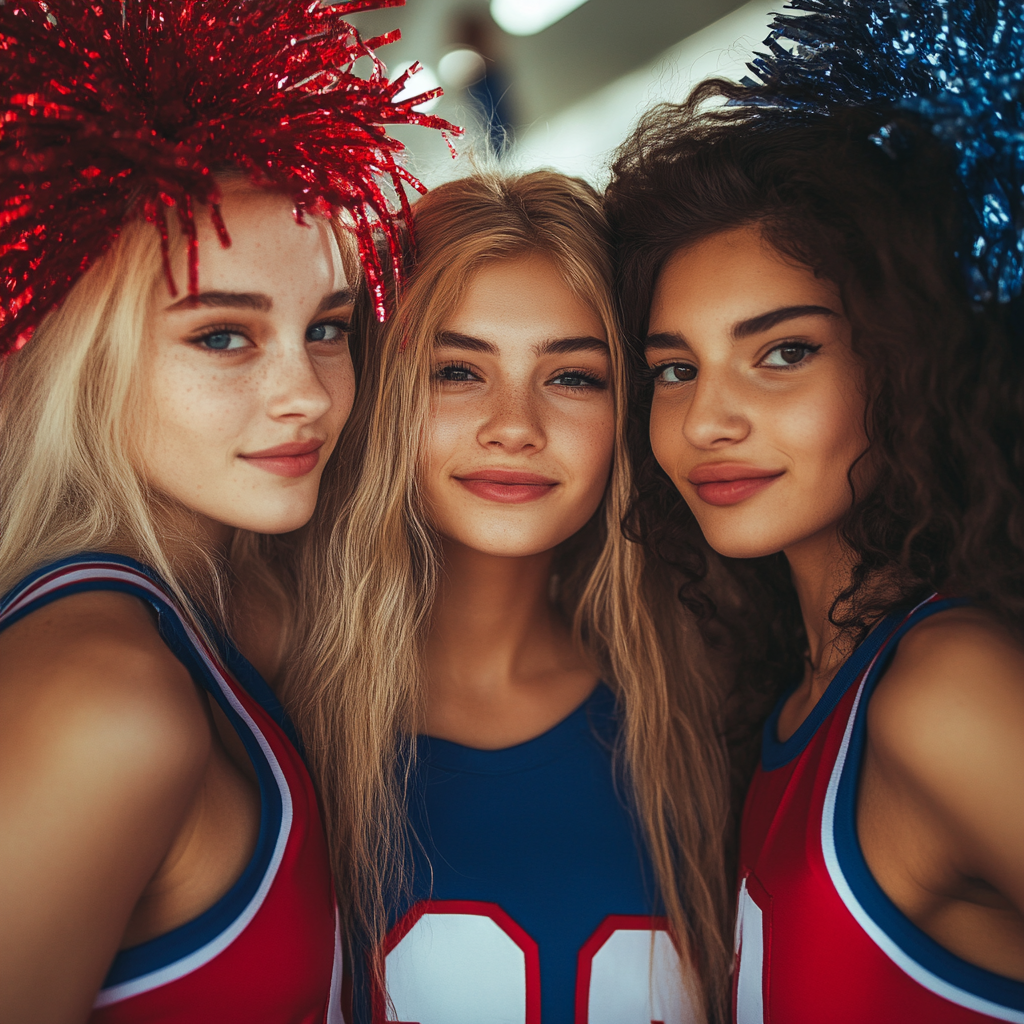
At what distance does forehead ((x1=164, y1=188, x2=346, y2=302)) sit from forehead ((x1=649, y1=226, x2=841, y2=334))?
0.57 metres

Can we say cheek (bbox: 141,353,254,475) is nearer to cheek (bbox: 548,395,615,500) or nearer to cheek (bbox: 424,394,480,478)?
cheek (bbox: 424,394,480,478)

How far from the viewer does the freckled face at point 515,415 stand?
148 centimetres

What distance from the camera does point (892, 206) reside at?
112 cm

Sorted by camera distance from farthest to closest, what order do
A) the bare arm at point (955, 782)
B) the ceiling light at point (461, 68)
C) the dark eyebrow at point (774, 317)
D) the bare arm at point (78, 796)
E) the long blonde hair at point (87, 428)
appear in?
the ceiling light at point (461, 68), the dark eyebrow at point (774, 317), the long blonde hair at point (87, 428), the bare arm at point (955, 782), the bare arm at point (78, 796)

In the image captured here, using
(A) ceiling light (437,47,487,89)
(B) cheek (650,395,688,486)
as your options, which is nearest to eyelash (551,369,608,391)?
(B) cheek (650,395,688,486)

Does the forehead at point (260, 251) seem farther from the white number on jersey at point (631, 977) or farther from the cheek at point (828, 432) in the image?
the white number on jersey at point (631, 977)

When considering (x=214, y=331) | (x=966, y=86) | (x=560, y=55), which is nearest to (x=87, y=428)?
(x=214, y=331)

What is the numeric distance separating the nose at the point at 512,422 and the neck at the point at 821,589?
0.48 metres

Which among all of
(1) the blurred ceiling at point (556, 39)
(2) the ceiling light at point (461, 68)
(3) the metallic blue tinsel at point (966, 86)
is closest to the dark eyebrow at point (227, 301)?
(3) the metallic blue tinsel at point (966, 86)

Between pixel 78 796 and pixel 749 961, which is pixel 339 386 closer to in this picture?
pixel 78 796

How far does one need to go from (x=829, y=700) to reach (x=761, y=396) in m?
0.47

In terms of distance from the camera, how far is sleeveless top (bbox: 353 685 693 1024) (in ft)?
4.35

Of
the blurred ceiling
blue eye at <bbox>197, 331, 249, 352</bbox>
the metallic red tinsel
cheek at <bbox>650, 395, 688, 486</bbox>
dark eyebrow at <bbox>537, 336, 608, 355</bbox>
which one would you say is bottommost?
cheek at <bbox>650, 395, 688, 486</bbox>

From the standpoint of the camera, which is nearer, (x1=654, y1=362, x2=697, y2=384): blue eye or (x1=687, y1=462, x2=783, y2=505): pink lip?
(x1=687, y1=462, x2=783, y2=505): pink lip
